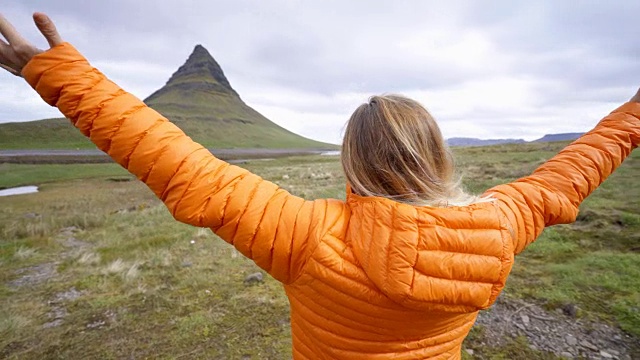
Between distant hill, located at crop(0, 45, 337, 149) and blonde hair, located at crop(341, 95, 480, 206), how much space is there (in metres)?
Result: 73.1

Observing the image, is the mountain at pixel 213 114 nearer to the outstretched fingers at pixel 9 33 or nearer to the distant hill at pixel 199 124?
the distant hill at pixel 199 124

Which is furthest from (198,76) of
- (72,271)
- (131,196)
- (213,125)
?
(72,271)

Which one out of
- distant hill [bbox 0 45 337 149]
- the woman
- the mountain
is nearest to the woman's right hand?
the woman

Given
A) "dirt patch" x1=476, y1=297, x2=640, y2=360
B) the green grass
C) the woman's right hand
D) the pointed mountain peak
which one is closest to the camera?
the woman's right hand

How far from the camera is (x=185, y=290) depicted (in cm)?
500

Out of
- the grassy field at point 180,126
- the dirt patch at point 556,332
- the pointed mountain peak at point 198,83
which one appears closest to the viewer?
the dirt patch at point 556,332

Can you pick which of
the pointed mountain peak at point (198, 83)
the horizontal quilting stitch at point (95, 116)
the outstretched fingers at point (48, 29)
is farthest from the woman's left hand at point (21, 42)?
the pointed mountain peak at point (198, 83)

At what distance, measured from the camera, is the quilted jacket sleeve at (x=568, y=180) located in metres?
1.68

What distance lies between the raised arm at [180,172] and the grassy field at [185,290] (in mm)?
2096

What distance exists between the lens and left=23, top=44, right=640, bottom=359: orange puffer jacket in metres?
1.18

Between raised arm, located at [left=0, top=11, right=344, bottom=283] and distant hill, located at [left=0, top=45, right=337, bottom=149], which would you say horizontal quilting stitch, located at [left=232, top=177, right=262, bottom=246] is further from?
distant hill, located at [left=0, top=45, right=337, bottom=149]

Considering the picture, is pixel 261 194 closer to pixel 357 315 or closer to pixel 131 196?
pixel 357 315

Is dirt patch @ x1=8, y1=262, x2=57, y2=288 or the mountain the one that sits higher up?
the mountain

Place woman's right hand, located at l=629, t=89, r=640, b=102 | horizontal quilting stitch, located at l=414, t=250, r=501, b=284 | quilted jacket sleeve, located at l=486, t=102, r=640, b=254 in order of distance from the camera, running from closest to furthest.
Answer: horizontal quilting stitch, located at l=414, t=250, r=501, b=284, quilted jacket sleeve, located at l=486, t=102, r=640, b=254, woman's right hand, located at l=629, t=89, r=640, b=102
